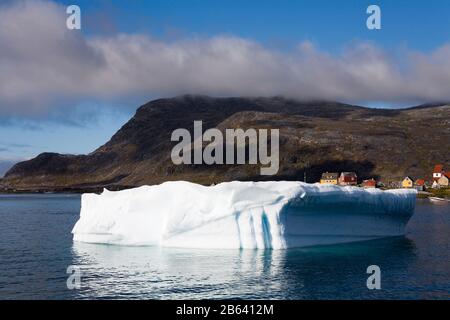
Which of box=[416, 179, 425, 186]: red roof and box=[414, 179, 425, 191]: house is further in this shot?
box=[416, 179, 425, 186]: red roof

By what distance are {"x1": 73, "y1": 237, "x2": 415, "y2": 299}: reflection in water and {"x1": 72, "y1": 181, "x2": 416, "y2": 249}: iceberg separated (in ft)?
2.82

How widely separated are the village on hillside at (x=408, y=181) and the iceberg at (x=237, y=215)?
95241 mm

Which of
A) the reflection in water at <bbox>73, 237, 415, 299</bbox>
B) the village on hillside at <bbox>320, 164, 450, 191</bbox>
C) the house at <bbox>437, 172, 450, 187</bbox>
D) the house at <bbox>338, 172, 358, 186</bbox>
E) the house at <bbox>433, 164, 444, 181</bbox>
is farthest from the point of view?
the house at <bbox>338, 172, 358, 186</bbox>

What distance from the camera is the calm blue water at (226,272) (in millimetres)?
21172

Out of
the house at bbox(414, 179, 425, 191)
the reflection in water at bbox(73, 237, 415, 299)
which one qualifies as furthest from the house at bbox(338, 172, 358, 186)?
the reflection in water at bbox(73, 237, 415, 299)

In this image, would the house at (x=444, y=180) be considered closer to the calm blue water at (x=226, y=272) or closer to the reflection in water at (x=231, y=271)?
the calm blue water at (x=226, y=272)

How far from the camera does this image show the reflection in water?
21.2m

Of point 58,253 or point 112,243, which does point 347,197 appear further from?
point 58,253

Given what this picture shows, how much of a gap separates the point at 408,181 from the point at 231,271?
113681mm

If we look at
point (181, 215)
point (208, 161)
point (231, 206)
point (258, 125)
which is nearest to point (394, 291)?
point (231, 206)

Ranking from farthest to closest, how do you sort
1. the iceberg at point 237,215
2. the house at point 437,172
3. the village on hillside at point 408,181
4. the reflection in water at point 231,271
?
the house at point 437,172 < the village on hillside at point 408,181 < the iceberg at point 237,215 < the reflection in water at point 231,271

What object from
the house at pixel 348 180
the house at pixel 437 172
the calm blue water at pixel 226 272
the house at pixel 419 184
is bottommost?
the calm blue water at pixel 226 272

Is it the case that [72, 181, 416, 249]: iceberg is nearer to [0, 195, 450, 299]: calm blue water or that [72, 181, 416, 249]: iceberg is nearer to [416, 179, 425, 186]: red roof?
[0, 195, 450, 299]: calm blue water

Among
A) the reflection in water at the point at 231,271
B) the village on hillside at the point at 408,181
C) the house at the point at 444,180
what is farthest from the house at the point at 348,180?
the reflection in water at the point at 231,271
